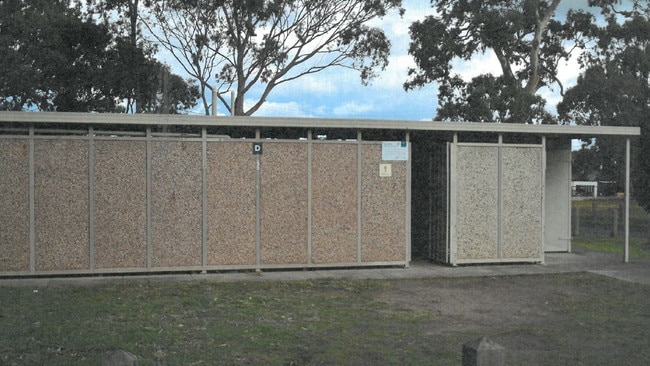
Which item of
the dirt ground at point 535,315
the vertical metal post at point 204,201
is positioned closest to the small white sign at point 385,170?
the dirt ground at point 535,315

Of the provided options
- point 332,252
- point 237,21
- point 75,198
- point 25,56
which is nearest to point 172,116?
point 75,198

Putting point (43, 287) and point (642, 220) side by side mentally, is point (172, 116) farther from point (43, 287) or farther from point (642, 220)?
point (642, 220)

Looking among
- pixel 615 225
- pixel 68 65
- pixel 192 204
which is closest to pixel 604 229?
pixel 615 225

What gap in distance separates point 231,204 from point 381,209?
277cm

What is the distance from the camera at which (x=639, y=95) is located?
2777 cm

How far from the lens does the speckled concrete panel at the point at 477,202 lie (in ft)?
42.1

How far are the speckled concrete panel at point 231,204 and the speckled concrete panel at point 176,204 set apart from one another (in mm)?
232

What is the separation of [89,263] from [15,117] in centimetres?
264

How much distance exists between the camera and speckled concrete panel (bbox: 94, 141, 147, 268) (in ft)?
37.0

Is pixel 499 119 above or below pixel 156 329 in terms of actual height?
above

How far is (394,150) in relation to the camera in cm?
1243

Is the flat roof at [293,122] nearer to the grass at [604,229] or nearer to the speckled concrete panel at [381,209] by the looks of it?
the speckled concrete panel at [381,209]

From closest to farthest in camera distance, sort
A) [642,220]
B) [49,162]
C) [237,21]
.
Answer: [49,162], [642,220], [237,21]

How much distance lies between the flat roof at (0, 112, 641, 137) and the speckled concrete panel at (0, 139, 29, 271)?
2.32 feet
